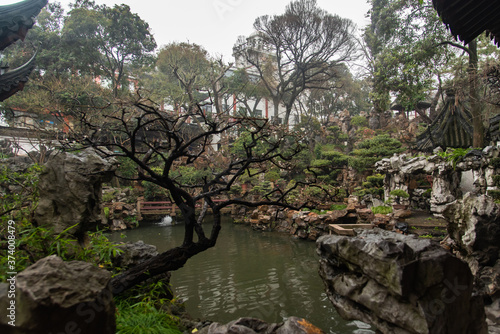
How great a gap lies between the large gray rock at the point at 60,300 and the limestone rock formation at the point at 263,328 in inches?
42.6

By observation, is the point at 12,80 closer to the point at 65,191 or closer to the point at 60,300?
the point at 65,191

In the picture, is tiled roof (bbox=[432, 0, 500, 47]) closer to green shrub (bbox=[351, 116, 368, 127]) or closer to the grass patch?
the grass patch

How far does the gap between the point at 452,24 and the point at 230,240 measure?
7640mm

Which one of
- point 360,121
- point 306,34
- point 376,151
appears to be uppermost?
point 306,34

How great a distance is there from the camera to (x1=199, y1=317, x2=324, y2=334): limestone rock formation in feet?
7.26

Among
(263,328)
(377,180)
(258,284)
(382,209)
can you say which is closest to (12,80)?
(258,284)

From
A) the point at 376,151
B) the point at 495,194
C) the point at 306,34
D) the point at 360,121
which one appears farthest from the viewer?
the point at 360,121

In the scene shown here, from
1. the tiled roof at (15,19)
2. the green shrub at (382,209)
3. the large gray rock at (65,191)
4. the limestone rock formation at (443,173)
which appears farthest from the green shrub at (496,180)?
the tiled roof at (15,19)

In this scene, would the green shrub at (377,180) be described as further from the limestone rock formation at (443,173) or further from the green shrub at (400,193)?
the green shrub at (400,193)

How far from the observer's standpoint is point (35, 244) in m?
2.96

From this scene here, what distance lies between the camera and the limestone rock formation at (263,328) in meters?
2.21

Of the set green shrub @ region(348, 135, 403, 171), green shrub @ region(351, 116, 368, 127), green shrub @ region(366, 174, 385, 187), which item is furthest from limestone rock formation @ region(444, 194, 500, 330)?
green shrub @ region(351, 116, 368, 127)

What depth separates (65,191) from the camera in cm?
349

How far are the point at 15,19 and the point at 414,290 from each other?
7819mm
